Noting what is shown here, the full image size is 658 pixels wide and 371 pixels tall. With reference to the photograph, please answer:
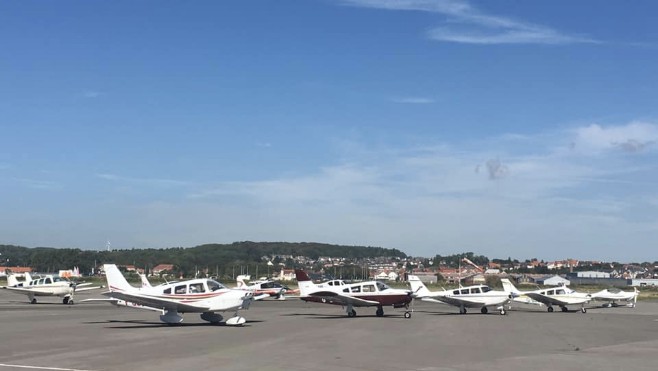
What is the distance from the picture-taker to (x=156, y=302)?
27.5 meters

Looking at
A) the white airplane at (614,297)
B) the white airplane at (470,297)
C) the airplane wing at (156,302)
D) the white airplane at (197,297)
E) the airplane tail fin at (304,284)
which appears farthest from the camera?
the white airplane at (614,297)

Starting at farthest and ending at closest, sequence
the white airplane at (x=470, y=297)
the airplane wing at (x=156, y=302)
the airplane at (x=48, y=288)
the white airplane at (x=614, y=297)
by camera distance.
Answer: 1. the white airplane at (x=614, y=297)
2. the airplane at (x=48, y=288)
3. the white airplane at (x=470, y=297)
4. the airplane wing at (x=156, y=302)

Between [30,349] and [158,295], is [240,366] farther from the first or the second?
[158,295]

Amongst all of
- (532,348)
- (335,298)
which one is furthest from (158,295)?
(532,348)

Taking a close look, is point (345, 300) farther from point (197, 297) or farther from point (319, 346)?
point (319, 346)

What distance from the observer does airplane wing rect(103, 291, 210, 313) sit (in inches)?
1069

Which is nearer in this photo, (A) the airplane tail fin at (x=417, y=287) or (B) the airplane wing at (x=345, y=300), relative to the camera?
(B) the airplane wing at (x=345, y=300)

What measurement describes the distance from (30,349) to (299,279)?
72.6 ft

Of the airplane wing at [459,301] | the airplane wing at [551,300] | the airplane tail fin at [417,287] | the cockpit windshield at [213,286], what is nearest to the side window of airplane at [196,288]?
the cockpit windshield at [213,286]

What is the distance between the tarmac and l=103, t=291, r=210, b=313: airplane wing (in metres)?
0.84

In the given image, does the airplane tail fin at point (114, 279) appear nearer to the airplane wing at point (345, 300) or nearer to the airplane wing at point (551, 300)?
the airplane wing at point (345, 300)

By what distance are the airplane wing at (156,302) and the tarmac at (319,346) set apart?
2.76ft

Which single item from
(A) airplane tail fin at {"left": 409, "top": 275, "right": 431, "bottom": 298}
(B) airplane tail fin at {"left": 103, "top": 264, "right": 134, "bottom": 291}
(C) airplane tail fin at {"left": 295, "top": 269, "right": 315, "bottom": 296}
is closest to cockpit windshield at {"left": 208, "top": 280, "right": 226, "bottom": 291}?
(B) airplane tail fin at {"left": 103, "top": 264, "right": 134, "bottom": 291}

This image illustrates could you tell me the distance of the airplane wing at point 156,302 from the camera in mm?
27141
